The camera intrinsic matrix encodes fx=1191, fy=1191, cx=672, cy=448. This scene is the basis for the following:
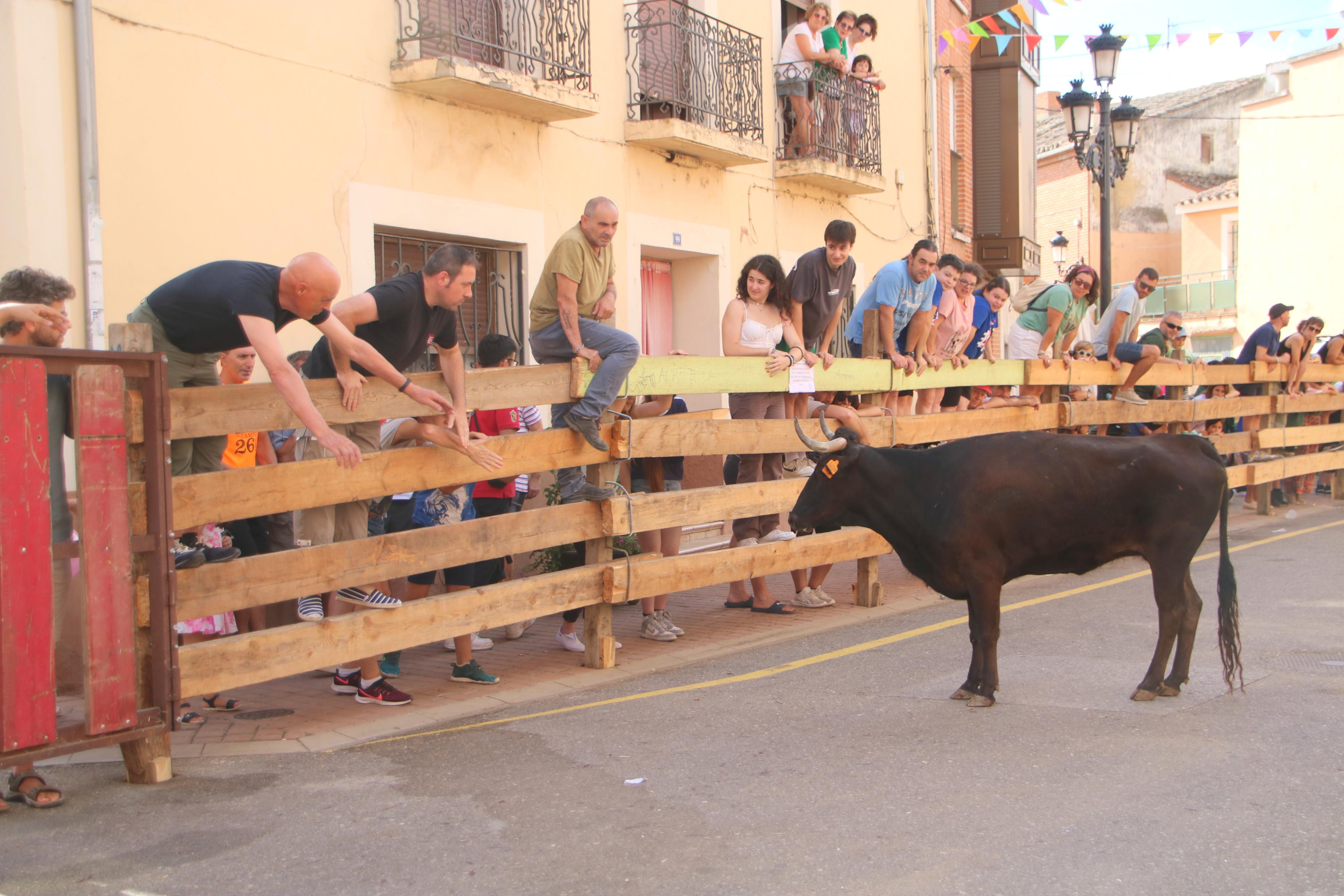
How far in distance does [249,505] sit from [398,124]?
553cm

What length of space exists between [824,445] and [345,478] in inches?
102

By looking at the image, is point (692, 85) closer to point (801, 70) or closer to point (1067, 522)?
point (801, 70)

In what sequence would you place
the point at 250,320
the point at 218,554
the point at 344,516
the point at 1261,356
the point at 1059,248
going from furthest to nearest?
1. the point at 1059,248
2. the point at 1261,356
3. the point at 344,516
4. the point at 218,554
5. the point at 250,320

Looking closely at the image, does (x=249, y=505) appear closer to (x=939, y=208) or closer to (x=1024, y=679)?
(x=1024, y=679)

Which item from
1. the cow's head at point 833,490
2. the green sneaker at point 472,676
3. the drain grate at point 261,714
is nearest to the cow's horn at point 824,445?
the cow's head at point 833,490

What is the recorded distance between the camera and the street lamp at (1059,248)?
31.8 meters

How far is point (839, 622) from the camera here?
819cm

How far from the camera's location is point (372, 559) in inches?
222

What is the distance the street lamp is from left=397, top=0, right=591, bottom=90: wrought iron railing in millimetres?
22894

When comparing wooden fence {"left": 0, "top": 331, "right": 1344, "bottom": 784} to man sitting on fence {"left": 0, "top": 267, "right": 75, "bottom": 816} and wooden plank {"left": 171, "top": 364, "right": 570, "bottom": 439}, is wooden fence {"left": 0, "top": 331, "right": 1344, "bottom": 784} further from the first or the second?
man sitting on fence {"left": 0, "top": 267, "right": 75, "bottom": 816}

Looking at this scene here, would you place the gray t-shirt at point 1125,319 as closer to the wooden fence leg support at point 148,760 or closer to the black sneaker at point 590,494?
the black sneaker at point 590,494

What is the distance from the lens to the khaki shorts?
5.76m

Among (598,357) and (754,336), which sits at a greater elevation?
(754,336)

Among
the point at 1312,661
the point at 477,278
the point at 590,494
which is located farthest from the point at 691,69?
the point at 1312,661
